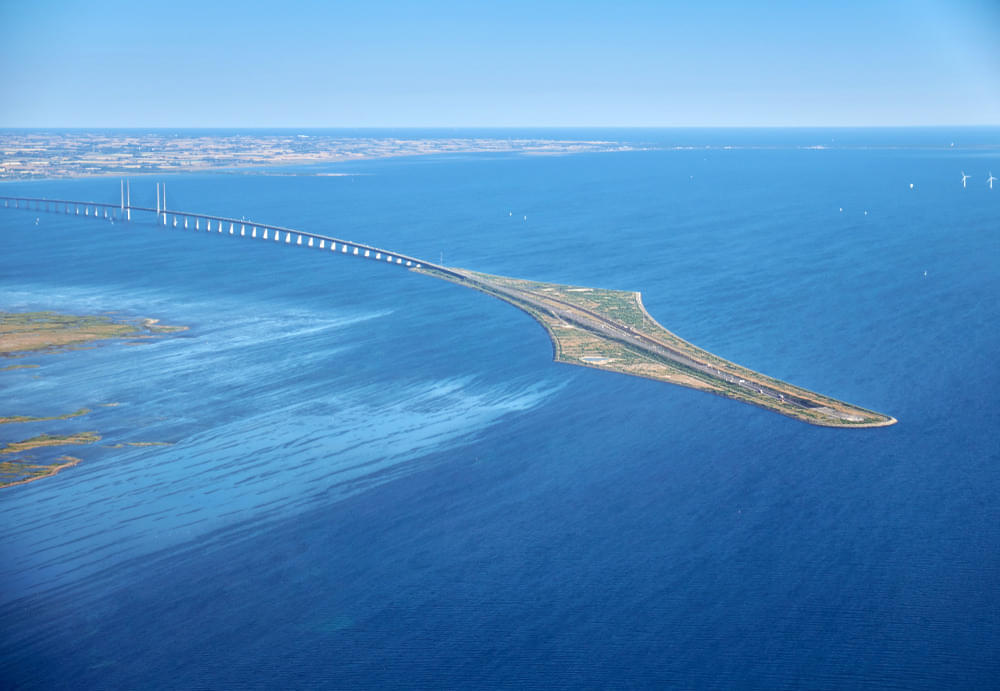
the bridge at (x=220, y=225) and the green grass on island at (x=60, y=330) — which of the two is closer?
the green grass on island at (x=60, y=330)

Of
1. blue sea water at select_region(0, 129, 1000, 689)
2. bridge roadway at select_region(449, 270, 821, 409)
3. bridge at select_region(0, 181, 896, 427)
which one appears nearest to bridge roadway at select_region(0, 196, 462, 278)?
bridge at select_region(0, 181, 896, 427)

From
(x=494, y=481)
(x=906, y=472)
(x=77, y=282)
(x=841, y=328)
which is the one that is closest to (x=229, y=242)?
(x=77, y=282)

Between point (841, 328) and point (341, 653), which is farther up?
point (841, 328)

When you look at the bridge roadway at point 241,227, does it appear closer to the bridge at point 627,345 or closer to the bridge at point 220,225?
the bridge at point 220,225

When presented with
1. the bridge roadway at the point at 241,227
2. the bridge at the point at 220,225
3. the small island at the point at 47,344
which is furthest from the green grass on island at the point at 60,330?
Result: the bridge at the point at 220,225

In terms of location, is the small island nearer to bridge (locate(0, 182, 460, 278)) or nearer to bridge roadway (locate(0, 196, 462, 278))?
bridge roadway (locate(0, 196, 462, 278))

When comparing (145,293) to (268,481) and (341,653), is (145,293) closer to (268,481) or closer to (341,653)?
(268,481)
